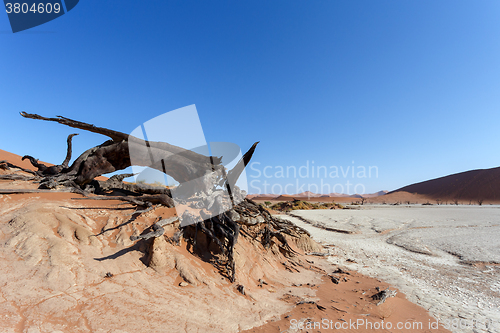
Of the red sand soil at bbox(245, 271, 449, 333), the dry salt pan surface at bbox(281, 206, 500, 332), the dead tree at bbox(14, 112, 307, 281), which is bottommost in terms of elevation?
the dry salt pan surface at bbox(281, 206, 500, 332)

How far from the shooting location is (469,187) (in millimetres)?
64250

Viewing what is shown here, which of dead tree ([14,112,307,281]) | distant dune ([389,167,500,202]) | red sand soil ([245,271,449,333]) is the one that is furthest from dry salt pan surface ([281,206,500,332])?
distant dune ([389,167,500,202])

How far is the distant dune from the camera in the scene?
58375 mm

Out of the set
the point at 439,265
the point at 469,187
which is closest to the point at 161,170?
the point at 439,265

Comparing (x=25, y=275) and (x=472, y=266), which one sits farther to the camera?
(x=472, y=266)

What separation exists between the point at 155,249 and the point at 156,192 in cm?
255

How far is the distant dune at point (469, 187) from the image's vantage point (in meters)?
58.4

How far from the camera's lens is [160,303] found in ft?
10.1

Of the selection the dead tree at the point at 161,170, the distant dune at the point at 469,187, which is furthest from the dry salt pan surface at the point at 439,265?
the distant dune at the point at 469,187

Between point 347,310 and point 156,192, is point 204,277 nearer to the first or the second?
point 347,310

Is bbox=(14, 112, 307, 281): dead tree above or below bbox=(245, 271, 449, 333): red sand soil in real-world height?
above

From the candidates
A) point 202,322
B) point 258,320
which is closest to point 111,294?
point 202,322

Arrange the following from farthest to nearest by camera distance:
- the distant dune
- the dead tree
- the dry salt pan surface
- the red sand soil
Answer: the distant dune, the dead tree, the dry salt pan surface, the red sand soil

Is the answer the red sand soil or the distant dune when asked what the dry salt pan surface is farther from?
the distant dune
